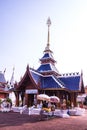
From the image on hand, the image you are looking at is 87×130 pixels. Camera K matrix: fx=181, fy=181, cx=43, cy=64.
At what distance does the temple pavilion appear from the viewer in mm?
23984

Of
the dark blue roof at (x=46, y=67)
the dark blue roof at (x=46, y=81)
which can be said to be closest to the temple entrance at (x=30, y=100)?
the dark blue roof at (x=46, y=81)

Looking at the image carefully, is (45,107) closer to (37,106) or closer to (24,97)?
(37,106)

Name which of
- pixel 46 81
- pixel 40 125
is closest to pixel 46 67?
pixel 46 81

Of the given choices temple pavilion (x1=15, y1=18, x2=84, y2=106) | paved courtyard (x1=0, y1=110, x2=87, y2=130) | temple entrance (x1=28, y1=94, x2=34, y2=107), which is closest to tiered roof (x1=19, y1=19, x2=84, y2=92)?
temple pavilion (x1=15, y1=18, x2=84, y2=106)

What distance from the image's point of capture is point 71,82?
2702cm

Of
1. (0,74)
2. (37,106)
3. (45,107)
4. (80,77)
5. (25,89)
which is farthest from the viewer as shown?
(0,74)

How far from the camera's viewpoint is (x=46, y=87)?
24125mm

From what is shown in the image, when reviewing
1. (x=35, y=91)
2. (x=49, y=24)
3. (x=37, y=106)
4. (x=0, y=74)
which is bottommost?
Result: (x=37, y=106)

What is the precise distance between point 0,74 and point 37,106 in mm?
25895

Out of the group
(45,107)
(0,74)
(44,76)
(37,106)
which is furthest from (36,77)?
(0,74)

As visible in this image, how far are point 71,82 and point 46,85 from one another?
442cm

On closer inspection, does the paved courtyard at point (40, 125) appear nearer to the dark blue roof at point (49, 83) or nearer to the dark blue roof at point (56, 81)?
the dark blue roof at point (49, 83)

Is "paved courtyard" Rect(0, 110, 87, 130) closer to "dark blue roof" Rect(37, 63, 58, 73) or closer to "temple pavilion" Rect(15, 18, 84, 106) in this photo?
"temple pavilion" Rect(15, 18, 84, 106)

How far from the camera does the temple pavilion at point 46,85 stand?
24.0 m
